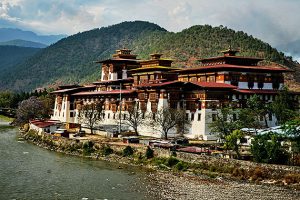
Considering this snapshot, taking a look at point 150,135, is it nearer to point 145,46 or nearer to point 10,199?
point 10,199

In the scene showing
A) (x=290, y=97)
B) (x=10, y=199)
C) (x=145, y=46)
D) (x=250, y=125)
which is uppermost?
(x=145, y=46)

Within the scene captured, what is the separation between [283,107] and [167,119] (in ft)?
56.6

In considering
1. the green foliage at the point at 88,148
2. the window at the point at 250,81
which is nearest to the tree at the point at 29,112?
the green foliage at the point at 88,148

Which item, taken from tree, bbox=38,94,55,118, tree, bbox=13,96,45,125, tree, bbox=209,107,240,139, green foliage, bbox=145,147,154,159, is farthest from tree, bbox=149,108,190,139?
tree, bbox=38,94,55,118

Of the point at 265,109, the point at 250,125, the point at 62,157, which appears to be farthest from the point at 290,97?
the point at 62,157

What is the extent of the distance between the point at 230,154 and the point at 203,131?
1844 centimetres

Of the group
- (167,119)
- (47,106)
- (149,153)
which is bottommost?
(149,153)

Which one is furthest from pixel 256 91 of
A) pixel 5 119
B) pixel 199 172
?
pixel 5 119

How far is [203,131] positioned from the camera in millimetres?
70875

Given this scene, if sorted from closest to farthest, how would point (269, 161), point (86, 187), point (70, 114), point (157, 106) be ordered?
point (86, 187) → point (269, 161) → point (157, 106) → point (70, 114)

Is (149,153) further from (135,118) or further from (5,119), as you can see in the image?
(5,119)

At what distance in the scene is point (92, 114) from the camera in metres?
88.2

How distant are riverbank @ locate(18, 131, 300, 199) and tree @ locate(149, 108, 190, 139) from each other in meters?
10.5

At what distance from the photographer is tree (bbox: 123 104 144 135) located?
258ft
